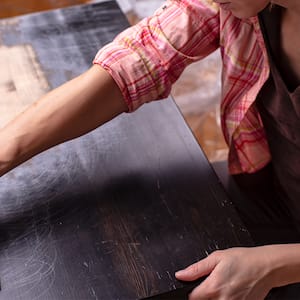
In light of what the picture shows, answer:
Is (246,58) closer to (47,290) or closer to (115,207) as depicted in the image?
(115,207)

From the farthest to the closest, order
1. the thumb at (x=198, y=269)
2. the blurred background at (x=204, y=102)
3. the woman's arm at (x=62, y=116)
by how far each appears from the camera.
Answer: the blurred background at (x=204, y=102)
the woman's arm at (x=62, y=116)
the thumb at (x=198, y=269)

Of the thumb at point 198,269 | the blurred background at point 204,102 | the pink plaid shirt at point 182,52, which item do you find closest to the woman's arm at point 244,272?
the thumb at point 198,269

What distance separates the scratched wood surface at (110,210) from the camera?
2.52 ft

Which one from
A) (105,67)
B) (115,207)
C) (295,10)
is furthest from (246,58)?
(115,207)

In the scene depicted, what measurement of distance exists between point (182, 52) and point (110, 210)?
0.31 metres

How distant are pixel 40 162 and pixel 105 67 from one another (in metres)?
0.19

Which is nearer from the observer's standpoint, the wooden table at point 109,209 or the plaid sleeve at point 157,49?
the wooden table at point 109,209

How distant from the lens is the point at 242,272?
0.80 metres

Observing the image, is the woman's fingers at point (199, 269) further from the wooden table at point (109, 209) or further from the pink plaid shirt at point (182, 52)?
the pink plaid shirt at point (182, 52)

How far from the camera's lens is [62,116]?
0.93 meters

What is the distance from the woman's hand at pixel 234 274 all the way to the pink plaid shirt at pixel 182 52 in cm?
30

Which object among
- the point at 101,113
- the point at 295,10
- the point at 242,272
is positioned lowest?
the point at 242,272

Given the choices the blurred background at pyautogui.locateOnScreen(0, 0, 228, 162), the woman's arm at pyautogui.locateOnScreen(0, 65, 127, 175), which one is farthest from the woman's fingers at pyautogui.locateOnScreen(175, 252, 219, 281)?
the blurred background at pyautogui.locateOnScreen(0, 0, 228, 162)

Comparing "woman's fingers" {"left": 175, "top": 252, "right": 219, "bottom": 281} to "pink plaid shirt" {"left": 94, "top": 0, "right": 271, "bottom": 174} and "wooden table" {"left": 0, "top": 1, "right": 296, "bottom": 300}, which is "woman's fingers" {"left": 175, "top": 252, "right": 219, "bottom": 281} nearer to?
"wooden table" {"left": 0, "top": 1, "right": 296, "bottom": 300}
